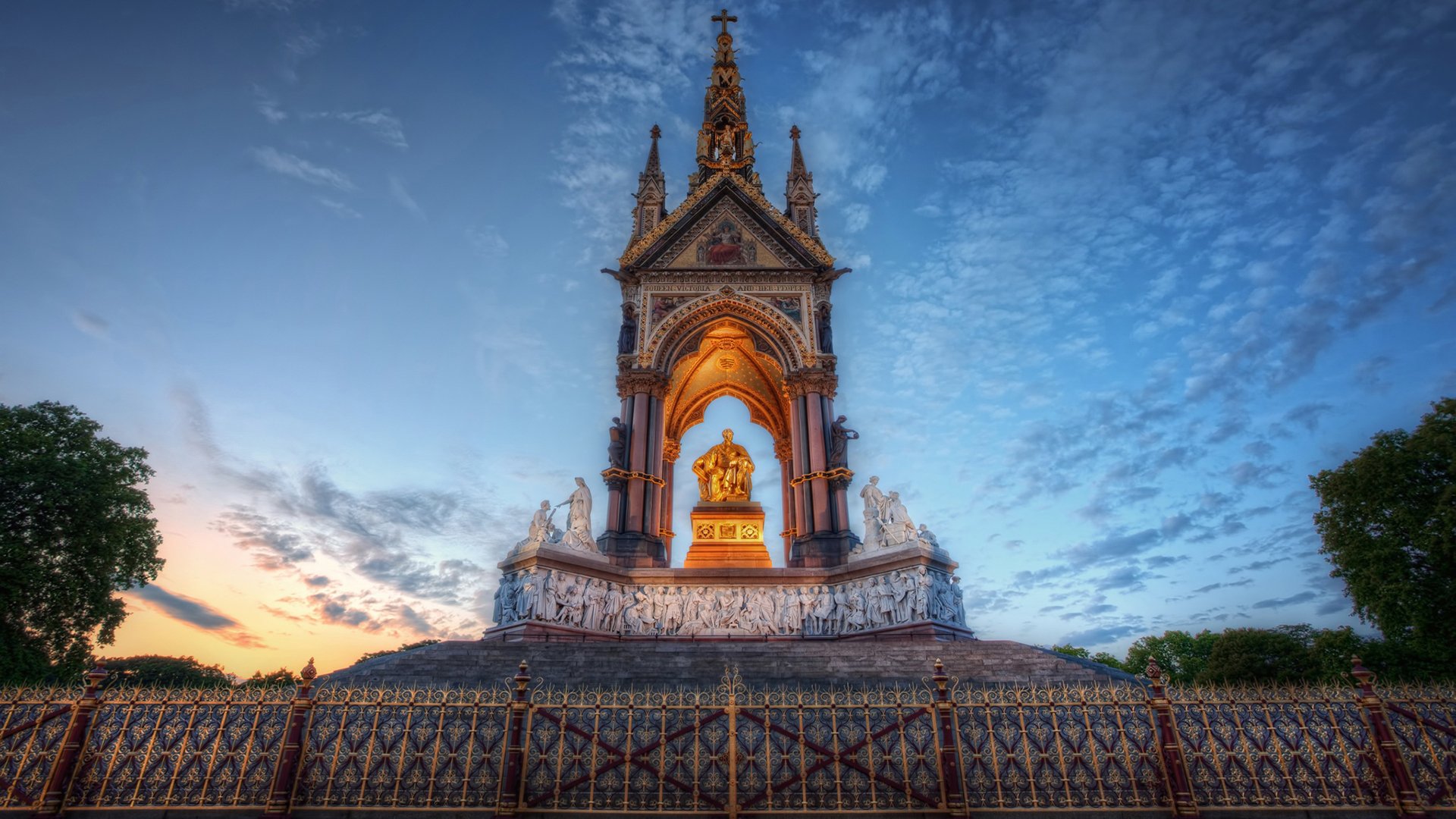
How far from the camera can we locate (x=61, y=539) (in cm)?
1962

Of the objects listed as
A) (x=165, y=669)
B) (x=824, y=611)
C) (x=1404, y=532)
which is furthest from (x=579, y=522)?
(x=165, y=669)

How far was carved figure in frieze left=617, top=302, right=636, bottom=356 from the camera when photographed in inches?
901

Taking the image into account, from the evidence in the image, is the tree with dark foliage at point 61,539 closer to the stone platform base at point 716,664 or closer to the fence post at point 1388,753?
the stone platform base at point 716,664

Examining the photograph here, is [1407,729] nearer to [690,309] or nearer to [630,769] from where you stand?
[630,769]

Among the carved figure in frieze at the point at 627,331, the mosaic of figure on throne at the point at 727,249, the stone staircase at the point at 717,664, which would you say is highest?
the mosaic of figure on throne at the point at 727,249

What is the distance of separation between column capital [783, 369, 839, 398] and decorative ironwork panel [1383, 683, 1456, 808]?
15.2 meters

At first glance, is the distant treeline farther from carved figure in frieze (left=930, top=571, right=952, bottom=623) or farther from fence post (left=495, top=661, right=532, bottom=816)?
fence post (left=495, top=661, right=532, bottom=816)

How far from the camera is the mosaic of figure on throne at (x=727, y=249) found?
79.5ft

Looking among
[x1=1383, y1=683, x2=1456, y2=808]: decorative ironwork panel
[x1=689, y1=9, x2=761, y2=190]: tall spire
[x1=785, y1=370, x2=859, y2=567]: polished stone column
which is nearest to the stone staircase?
[x1=1383, y1=683, x2=1456, y2=808]: decorative ironwork panel

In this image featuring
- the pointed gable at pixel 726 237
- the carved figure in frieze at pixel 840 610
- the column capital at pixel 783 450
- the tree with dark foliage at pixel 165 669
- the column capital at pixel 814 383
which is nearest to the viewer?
the carved figure in frieze at pixel 840 610

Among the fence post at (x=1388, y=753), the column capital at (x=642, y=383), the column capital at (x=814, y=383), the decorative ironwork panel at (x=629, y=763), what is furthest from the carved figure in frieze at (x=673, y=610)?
the fence post at (x=1388, y=753)

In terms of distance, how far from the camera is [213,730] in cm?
786

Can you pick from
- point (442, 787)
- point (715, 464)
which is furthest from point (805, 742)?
point (715, 464)

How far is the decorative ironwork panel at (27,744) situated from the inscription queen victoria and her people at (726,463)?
886 cm
